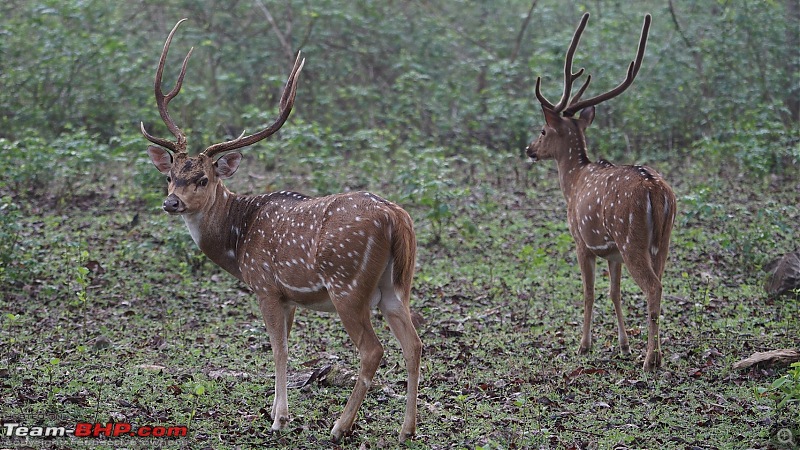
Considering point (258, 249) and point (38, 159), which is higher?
point (258, 249)

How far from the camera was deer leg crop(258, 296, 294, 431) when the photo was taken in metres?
5.94

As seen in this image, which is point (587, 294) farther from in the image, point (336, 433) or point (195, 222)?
point (195, 222)

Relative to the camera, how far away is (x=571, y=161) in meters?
8.99

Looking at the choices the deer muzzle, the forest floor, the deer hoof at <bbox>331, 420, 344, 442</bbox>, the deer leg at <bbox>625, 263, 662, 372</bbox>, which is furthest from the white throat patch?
the deer leg at <bbox>625, 263, 662, 372</bbox>

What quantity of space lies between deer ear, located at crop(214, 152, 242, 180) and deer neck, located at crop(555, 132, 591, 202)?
3.48 m

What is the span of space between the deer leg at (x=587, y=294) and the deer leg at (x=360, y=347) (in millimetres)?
2797

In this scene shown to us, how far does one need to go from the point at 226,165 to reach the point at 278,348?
5.10 feet

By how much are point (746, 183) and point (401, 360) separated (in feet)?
24.8

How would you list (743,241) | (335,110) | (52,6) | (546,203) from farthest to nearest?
1. (335,110)
2. (52,6)
3. (546,203)
4. (743,241)

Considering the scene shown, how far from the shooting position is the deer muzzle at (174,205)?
21.0ft

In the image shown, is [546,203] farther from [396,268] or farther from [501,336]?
[396,268]

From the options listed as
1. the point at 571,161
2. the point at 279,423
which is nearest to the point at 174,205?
the point at 279,423

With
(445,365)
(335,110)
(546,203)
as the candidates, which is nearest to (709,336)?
(445,365)

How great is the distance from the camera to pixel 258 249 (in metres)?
6.24
